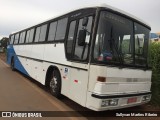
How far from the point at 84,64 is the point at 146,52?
2.21 meters

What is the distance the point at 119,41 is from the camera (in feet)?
21.6

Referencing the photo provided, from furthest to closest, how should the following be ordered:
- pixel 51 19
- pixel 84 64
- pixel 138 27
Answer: pixel 51 19 → pixel 138 27 → pixel 84 64

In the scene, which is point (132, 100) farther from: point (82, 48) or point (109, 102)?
point (82, 48)

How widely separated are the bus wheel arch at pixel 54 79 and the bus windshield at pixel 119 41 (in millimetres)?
2506

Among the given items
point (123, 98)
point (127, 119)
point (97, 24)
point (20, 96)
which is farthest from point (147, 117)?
point (20, 96)

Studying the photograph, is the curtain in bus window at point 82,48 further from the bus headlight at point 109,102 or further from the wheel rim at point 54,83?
the wheel rim at point 54,83

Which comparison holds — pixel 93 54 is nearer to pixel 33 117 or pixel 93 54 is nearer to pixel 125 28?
pixel 125 28

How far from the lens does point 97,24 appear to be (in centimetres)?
638

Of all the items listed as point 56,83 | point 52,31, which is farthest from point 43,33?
point 56,83

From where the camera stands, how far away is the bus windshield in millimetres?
6301

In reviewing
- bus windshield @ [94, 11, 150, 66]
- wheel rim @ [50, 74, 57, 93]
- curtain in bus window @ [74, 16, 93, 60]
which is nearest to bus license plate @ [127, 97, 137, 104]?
bus windshield @ [94, 11, 150, 66]

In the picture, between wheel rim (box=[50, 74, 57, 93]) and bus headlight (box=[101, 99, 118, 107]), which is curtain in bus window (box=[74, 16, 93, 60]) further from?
wheel rim (box=[50, 74, 57, 93])

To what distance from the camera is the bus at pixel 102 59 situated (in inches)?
243

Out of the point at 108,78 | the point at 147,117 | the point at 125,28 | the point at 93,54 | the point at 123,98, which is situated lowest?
the point at 147,117
